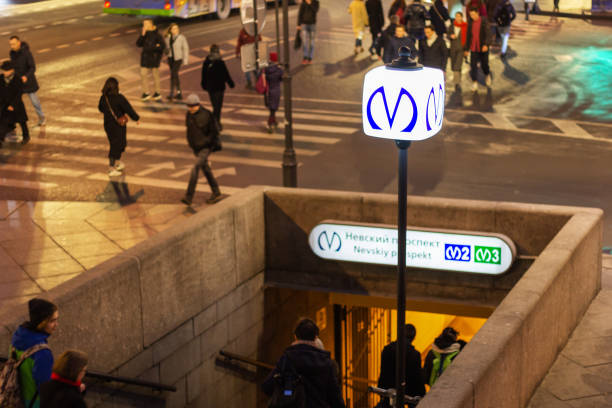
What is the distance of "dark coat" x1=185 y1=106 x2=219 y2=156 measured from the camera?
1484cm

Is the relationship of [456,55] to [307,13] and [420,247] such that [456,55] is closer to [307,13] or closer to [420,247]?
[307,13]

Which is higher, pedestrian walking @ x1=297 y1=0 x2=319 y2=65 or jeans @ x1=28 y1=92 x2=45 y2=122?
pedestrian walking @ x1=297 y1=0 x2=319 y2=65

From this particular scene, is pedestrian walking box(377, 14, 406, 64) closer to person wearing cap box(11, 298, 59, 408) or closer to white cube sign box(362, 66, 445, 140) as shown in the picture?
white cube sign box(362, 66, 445, 140)

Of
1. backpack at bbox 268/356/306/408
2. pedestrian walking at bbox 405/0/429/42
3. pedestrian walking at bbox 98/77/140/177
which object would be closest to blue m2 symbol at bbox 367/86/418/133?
backpack at bbox 268/356/306/408

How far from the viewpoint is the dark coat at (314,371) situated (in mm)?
8172

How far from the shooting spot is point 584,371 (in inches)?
361

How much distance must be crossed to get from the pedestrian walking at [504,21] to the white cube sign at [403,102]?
2027cm

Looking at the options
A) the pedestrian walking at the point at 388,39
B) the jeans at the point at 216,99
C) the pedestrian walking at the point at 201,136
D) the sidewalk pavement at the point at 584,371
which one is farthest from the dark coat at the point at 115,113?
the sidewalk pavement at the point at 584,371

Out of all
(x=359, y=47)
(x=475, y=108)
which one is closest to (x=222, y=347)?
(x=475, y=108)

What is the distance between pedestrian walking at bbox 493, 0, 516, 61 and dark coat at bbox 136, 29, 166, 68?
1001 cm

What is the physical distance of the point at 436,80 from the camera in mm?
7297

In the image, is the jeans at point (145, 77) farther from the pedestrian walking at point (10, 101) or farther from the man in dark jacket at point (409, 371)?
the man in dark jacket at point (409, 371)

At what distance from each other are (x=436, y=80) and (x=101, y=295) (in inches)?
173

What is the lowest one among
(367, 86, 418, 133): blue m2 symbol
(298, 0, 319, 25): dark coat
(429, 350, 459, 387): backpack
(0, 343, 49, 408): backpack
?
(429, 350, 459, 387): backpack
